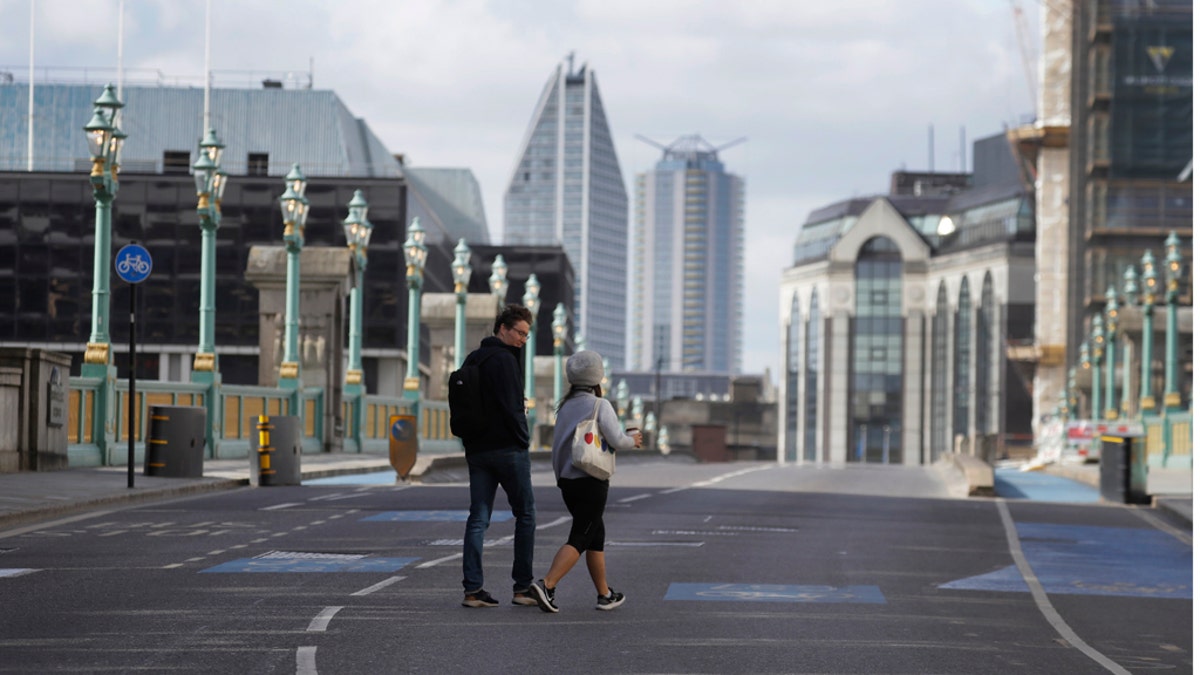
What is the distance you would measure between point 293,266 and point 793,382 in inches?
5890

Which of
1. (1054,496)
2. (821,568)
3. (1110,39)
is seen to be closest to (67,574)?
(821,568)

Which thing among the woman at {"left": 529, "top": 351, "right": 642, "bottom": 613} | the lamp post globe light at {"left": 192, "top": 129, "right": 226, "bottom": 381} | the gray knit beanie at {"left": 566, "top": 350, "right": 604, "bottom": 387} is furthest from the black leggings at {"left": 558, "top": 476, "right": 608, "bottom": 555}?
the lamp post globe light at {"left": 192, "top": 129, "right": 226, "bottom": 381}

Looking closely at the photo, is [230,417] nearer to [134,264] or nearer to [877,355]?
[134,264]

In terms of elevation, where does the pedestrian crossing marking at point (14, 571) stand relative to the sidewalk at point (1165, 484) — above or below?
above

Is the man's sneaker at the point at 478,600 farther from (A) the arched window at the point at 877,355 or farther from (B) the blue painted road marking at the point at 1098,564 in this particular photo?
(A) the arched window at the point at 877,355

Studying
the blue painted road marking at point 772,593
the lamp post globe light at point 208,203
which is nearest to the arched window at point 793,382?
the lamp post globe light at point 208,203

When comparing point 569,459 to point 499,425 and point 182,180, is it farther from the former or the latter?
point 182,180

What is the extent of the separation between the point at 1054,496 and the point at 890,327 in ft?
466

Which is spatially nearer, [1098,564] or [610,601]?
[610,601]

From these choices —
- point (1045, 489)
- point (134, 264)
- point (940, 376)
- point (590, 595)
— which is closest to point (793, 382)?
point (940, 376)

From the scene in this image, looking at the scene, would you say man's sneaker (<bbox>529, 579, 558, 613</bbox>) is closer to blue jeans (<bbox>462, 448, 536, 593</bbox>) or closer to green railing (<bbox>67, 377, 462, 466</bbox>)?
blue jeans (<bbox>462, 448, 536, 593</bbox>)

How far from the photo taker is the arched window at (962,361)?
166 m

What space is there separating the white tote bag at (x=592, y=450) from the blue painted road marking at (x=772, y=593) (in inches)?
77.3

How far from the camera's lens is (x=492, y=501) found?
1303 centimetres
